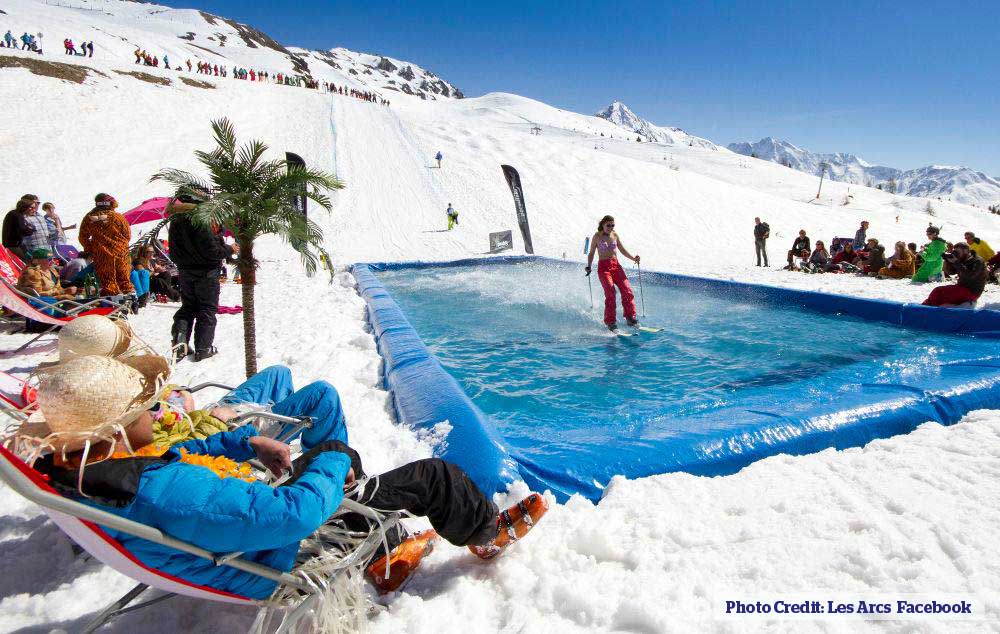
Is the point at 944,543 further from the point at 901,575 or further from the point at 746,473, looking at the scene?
the point at 746,473

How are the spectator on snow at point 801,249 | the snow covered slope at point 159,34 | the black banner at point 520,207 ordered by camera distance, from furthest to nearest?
the snow covered slope at point 159,34, the black banner at point 520,207, the spectator on snow at point 801,249

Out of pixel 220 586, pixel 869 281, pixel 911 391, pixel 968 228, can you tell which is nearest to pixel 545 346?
pixel 911 391

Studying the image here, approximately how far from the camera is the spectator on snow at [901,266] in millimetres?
11055

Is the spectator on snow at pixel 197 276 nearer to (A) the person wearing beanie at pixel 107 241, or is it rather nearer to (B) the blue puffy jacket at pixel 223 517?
(A) the person wearing beanie at pixel 107 241

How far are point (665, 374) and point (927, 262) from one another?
863 centimetres

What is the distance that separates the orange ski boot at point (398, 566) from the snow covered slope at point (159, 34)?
Answer: 4206 centimetres

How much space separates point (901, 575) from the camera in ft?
6.75

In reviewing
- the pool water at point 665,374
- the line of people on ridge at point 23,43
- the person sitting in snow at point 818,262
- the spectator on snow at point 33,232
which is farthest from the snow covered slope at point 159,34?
the person sitting in snow at point 818,262

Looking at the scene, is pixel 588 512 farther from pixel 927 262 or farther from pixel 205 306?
pixel 927 262

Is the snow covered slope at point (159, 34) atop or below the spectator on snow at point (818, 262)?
atop

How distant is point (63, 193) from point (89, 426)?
821 inches

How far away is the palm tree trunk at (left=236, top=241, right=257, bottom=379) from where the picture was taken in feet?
14.6

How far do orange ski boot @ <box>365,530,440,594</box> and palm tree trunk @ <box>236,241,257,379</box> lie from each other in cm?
290

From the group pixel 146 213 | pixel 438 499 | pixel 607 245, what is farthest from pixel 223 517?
pixel 146 213
